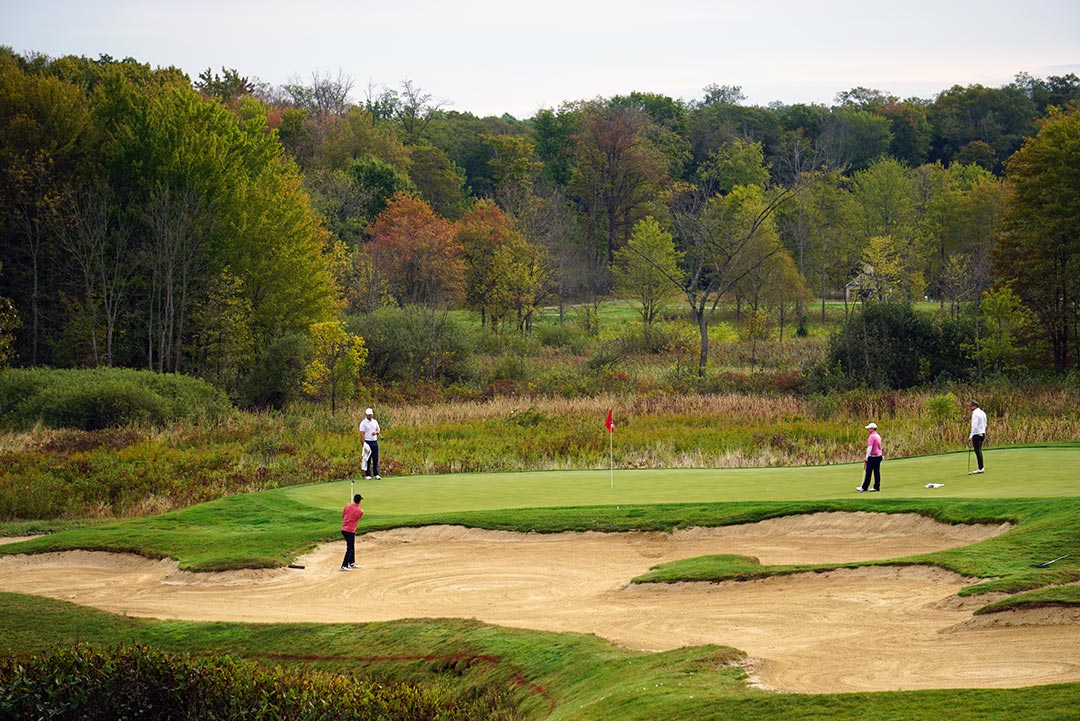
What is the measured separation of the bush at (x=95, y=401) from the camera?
147 ft

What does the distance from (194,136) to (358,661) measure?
45.8m

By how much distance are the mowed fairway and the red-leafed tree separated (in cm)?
5315

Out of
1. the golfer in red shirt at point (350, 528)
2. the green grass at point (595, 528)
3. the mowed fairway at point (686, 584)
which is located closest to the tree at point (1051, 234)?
the green grass at point (595, 528)

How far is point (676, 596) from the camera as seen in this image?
1852 cm

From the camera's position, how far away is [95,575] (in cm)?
2266

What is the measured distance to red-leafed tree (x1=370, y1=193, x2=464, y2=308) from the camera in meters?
82.1

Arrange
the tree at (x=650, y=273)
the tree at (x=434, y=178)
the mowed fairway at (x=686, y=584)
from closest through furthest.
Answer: the mowed fairway at (x=686, y=584) < the tree at (x=650, y=273) < the tree at (x=434, y=178)

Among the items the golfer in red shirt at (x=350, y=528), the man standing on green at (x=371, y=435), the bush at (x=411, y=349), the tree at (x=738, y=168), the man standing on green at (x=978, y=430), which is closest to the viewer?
the golfer in red shirt at (x=350, y=528)

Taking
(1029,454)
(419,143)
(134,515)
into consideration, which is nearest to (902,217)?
(419,143)

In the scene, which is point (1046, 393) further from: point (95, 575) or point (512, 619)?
point (95, 575)

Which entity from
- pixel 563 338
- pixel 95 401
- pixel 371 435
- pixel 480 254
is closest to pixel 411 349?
pixel 563 338

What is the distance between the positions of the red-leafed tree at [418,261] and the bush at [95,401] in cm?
3338

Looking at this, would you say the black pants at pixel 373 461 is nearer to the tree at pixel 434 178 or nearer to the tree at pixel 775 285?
the tree at pixel 775 285

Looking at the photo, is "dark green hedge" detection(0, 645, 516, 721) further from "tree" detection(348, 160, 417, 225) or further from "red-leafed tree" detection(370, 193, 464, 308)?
"tree" detection(348, 160, 417, 225)
